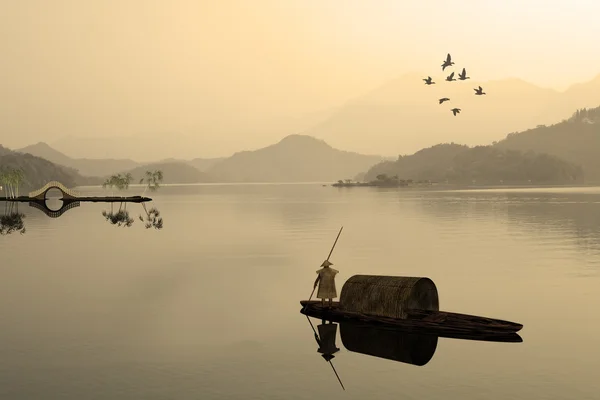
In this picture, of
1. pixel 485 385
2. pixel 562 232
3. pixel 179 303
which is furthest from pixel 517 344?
pixel 562 232

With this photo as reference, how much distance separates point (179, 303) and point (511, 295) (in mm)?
24628

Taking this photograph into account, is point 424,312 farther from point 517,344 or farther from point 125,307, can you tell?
point 125,307

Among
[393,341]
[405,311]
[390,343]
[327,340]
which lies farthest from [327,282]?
[390,343]

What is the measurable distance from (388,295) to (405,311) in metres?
1.33

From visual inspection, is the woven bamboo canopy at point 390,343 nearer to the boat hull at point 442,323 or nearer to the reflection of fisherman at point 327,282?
the boat hull at point 442,323

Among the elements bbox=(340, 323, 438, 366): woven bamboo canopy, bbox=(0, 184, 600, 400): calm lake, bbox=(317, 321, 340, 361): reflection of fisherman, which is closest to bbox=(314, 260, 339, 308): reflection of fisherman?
bbox=(317, 321, 340, 361): reflection of fisherman

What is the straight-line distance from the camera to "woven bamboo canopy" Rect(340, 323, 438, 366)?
104ft

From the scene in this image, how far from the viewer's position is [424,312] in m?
36.2

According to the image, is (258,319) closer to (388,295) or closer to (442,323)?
(388,295)

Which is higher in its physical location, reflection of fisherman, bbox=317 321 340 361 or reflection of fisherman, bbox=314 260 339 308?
reflection of fisherman, bbox=314 260 339 308

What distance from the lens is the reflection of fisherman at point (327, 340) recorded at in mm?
32656

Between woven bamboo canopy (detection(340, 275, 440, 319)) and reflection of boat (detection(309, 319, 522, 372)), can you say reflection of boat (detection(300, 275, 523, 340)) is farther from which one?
reflection of boat (detection(309, 319, 522, 372))

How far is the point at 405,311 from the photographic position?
34625mm

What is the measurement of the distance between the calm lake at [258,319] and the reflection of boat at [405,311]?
0.99 m
